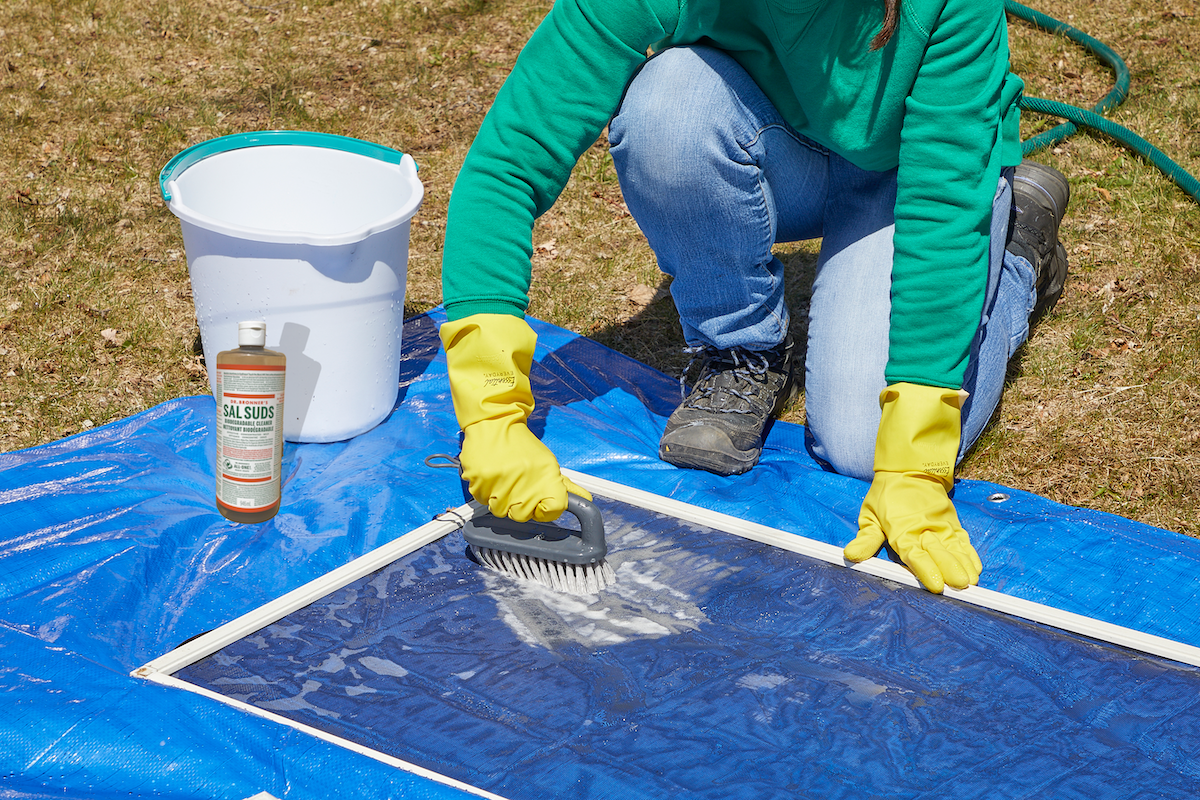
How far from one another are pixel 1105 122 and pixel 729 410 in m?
2.04

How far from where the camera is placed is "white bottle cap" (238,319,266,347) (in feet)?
5.93

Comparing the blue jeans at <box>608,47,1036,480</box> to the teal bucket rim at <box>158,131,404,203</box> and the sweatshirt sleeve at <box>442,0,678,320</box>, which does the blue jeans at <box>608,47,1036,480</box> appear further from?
the teal bucket rim at <box>158,131,404,203</box>

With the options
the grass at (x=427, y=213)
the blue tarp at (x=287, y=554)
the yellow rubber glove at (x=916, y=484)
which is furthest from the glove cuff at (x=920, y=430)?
the grass at (x=427, y=213)

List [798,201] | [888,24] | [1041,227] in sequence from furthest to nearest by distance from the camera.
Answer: [1041,227] < [798,201] < [888,24]

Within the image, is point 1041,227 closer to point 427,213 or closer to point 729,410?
point 729,410

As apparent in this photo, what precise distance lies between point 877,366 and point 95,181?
2.75 meters

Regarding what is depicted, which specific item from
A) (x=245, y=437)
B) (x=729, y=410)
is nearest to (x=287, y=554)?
(x=245, y=437)

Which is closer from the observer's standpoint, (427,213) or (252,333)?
(252,333)

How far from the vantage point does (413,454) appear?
80.4 inches

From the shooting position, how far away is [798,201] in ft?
6.94

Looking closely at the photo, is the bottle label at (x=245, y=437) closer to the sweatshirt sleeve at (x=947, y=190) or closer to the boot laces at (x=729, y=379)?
the boot laces at (x=729, y=379)

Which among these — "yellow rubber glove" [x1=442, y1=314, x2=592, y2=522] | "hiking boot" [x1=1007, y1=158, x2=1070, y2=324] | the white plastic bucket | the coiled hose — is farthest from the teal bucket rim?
the coiled hose

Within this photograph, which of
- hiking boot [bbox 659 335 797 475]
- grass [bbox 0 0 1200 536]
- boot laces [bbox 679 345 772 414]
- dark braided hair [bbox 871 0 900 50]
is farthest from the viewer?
grass [bbox 0 0 1200 536]

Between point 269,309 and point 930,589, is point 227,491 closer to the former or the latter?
point 269,309
